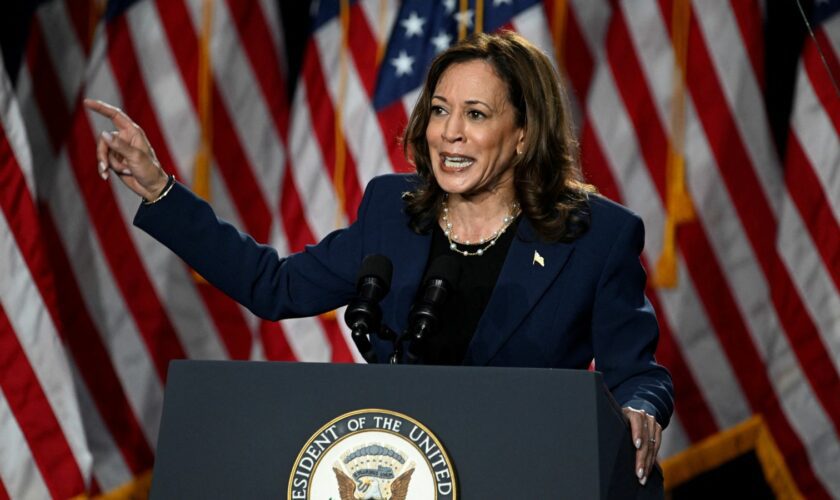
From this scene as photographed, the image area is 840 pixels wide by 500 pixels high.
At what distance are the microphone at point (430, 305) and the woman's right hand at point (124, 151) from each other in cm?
58

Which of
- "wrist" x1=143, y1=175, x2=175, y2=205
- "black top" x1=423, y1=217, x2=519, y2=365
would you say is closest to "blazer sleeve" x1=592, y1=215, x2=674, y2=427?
"black top" x1=423, y1=217, x2=519, y2=365

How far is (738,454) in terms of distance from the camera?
3635 mm

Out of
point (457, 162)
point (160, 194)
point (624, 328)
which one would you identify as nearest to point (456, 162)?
point (457, 162)

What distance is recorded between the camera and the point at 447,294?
1.48 meters

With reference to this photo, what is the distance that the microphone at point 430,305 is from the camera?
1.44 metres

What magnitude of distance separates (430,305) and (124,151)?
0.64m

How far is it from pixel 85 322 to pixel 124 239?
1.03ft

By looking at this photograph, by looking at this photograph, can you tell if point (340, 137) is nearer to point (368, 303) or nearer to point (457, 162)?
point (457, 162)

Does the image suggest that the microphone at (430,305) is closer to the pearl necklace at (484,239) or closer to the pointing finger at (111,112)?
the pearl necklace at (484,239)

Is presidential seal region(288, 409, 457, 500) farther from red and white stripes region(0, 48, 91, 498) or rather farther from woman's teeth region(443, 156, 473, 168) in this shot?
red and white stripes region(0, 48, 91, 498)

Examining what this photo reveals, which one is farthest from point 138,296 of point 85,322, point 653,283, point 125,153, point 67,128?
point 125,153

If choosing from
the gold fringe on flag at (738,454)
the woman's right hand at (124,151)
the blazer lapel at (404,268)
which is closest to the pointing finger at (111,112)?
the woman's right hand at (124,151)

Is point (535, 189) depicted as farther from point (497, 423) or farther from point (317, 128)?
point (317, 128)

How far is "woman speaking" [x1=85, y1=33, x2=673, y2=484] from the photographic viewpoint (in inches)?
73.0
